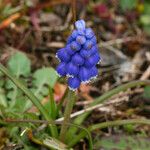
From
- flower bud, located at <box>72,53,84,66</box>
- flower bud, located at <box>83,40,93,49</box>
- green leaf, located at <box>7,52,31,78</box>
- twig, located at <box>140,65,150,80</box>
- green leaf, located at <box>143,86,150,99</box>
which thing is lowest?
green leaf, located at <box>143,86,150,99</box>

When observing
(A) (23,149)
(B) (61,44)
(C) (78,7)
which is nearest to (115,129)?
(A) (23,149)

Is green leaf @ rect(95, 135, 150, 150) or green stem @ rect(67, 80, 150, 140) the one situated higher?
green stem @ rect(67, 80, 150, 140)

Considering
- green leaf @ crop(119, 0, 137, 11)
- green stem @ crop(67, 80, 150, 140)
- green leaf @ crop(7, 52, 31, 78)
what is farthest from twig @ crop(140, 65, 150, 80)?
green leaf @ crop(7, 52, 31, 78)

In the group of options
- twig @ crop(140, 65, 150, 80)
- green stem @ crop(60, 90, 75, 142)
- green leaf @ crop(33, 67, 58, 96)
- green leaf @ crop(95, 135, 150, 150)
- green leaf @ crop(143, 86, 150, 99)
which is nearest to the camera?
green stem @ crop(60, 90, 75, 142)

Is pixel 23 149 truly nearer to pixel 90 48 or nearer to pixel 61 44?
pixel 90 48

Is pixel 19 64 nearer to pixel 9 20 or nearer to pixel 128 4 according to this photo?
pixel 9 20

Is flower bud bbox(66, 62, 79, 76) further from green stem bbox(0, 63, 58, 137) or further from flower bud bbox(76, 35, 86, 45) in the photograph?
green stem bbox(0, 63, 58, 137)

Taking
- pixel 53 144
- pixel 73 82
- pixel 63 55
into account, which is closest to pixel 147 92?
pixel 53 144

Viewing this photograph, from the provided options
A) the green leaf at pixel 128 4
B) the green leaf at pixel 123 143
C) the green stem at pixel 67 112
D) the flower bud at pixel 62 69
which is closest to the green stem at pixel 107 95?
the green stem at pixel 67 112

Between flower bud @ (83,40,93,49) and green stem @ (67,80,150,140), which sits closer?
flower bud @ (83,40,93,49)
